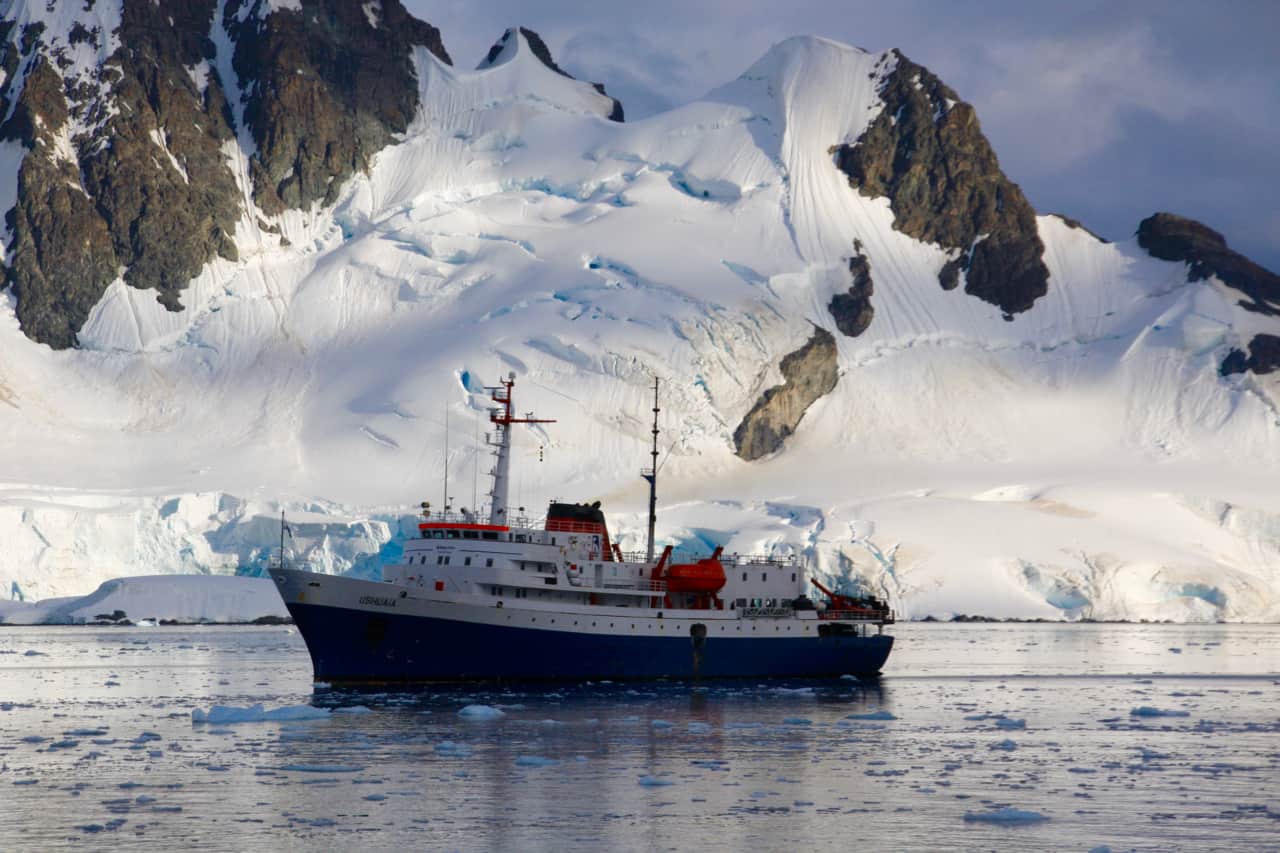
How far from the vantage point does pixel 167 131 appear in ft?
488

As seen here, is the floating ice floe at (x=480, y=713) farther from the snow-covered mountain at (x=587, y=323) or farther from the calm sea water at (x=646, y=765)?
the snow-covered mountain at (x=587, y=323)

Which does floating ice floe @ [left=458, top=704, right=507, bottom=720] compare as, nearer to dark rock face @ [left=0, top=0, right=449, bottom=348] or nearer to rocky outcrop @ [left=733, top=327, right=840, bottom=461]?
rocky outcrop @ [left=733, top=327, right=840, bottom=461]

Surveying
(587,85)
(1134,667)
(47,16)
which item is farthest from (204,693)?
(587,85)

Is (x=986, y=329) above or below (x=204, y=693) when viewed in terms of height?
above

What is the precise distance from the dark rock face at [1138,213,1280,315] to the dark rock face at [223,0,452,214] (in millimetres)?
73645

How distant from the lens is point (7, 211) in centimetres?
14150

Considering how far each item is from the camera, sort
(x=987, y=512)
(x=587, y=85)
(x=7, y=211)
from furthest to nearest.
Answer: (x=587, y=85), (x=7, y=211), (x=987, y=512)

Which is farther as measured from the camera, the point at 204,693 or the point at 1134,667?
the point at 1134,667

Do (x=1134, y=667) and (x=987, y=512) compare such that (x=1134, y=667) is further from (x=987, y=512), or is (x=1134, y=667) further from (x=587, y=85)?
(x=587, y=85)

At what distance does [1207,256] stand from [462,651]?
→ 127146 millimetres

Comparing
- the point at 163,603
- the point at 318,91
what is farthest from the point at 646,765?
the point at 318,91

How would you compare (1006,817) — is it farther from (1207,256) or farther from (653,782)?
(1207,256)

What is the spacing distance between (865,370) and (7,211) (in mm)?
74473

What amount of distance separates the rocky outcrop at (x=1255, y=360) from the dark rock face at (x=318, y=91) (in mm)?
78776
